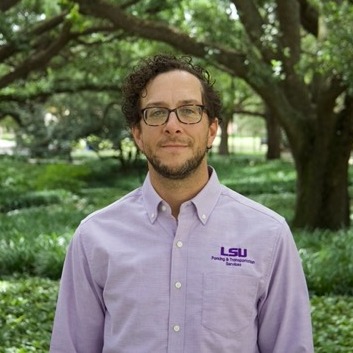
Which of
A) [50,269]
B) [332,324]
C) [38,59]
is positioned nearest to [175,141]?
[332,324]

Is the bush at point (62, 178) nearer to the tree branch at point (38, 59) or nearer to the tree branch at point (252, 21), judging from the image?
the tree branch at point (38, 59)

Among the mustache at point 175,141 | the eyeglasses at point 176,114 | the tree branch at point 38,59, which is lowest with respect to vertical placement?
the mustache at point 175,141

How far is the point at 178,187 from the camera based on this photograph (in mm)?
2232

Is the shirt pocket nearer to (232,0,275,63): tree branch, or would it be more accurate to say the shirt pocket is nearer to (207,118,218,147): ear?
(207,118,218,147): ear

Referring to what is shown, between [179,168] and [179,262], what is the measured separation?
28 cm

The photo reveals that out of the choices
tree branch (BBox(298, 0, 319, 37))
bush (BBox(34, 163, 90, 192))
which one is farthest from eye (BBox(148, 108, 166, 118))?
bush (BBox(34, 163, 90, 192))

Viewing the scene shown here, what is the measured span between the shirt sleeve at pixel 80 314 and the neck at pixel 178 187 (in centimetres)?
30

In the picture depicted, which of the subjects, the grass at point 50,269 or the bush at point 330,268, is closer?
the grass at point 50,269

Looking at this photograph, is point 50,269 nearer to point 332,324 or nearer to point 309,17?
point 332,324

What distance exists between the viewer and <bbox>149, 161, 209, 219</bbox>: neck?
87.6 inches

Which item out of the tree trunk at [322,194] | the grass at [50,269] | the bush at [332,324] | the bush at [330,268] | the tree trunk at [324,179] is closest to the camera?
the bush at [332,324]

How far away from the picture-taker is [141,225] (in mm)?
2252

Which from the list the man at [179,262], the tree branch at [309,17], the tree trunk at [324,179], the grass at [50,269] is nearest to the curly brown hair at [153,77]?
the man at [179,262]

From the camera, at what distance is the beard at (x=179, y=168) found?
2.18m
